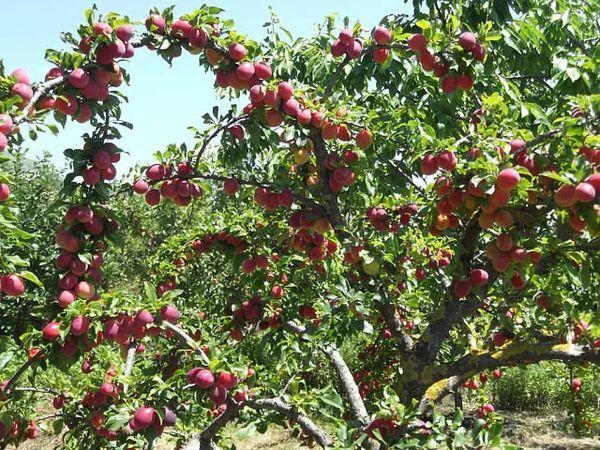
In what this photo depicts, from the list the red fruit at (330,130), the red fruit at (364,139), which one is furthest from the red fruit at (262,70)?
the red fruit at (364,139)

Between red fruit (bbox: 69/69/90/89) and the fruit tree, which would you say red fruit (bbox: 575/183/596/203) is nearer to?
the fruit tree

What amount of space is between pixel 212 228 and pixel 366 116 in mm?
1324

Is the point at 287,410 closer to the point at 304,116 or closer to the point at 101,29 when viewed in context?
the point at 304,116

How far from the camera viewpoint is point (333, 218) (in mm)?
2412

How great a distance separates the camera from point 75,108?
1.68m

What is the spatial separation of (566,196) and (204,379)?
1.33 meters

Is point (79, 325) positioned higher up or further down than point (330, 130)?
further down

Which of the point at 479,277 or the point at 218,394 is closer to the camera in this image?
the point at 218,394

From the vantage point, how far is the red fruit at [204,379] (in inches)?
71.8

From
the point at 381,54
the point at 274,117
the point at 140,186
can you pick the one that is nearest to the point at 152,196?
the point at 140,186

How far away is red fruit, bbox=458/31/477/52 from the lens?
6.24 feet

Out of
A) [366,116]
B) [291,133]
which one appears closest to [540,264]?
[366,116]

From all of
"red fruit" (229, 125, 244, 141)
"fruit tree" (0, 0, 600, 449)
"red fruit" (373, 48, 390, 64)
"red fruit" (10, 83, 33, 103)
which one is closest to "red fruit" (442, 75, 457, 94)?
"fruit tree" (0, 0, 600, 449)

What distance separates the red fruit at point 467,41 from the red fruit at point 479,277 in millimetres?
852
